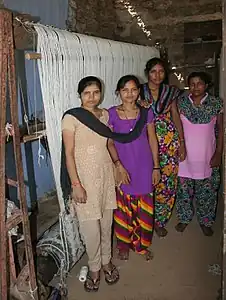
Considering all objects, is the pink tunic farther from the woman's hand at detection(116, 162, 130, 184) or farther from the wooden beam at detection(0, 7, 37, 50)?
the wooden beam at detection(0, 7, 37, 50)

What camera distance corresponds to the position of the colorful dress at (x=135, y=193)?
2.40 metres

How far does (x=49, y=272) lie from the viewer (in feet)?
7.58

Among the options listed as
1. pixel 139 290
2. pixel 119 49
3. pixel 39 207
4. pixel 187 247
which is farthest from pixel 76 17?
pixel 139 290

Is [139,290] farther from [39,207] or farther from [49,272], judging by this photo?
[39,207]

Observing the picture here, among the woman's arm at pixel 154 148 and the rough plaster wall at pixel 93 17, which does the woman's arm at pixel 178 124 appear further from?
the rough plaster wall at pixel 93 17

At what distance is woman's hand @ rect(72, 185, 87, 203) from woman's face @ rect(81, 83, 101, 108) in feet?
1.56

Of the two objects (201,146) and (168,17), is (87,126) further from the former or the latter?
(168,17)

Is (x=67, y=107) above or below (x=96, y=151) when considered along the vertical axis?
above

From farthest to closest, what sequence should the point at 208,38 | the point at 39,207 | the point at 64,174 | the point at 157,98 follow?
the point at 208,38, the point at 39,207, the point at 157,98, the point at 64,174

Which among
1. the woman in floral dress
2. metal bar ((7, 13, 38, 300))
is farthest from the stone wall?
metal bar ((7, 13, 38, 300))

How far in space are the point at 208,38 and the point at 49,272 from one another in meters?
3.45

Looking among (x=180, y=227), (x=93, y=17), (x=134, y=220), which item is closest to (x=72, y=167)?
(x=134, y=220)

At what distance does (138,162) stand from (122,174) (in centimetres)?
14

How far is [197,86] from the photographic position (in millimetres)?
2676
